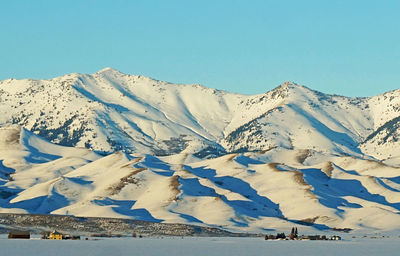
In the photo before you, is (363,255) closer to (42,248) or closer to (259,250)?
(259,250)

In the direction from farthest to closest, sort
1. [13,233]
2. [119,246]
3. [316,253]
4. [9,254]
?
1. [13,233]
2. [119,246]
3. [316,253]
4. [9,254]

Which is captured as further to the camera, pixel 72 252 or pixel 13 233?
pixel 13 233

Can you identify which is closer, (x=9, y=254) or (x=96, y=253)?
(x=9, y=254)

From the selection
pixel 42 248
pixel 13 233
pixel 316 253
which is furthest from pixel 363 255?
pixel 13 233

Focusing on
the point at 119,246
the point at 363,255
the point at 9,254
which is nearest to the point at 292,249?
the point at 363,255

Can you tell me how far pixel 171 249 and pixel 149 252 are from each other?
12220 mm

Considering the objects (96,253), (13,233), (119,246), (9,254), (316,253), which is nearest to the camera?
(9,254)

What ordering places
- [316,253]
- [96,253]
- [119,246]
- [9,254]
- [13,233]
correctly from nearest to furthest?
1. [9,254]
2. [96,253]
3. [316,253]
4. [119,246]
5. [13,233]

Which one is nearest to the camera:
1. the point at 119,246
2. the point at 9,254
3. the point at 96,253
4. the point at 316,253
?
the point at 9,254

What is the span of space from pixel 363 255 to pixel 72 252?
47507 mm

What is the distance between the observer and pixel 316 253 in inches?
5861

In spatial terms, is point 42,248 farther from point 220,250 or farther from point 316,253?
point 316,253

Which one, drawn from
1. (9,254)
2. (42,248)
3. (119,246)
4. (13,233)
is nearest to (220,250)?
(119,246)

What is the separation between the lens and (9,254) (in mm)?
129875
